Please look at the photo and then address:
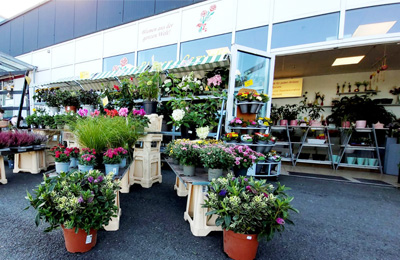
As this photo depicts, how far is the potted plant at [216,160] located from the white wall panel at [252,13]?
12.4 feet

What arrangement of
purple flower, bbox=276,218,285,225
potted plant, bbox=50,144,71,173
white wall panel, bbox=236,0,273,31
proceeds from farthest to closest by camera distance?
white wall panel, bbox=236,0,273,31 → potted plant, bbox=50,144,71,173 → purple flower, bbox=276,218,285,225

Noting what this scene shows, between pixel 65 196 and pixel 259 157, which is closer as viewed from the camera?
pixel 65 196

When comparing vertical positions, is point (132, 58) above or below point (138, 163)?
above

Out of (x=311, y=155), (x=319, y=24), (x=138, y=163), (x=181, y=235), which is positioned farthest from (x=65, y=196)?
(x=311, y=155)

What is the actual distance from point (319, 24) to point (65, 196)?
4.84 metres

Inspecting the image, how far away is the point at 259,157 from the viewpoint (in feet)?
5.52

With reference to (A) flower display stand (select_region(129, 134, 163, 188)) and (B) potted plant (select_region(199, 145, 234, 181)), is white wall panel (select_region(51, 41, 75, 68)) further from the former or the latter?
(B) potted plant (select_region(199, 145, 234, 181))

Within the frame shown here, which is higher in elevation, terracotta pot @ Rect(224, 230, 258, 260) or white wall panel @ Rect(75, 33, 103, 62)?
white wall panel @ Rect(75, 33, 103, 62)

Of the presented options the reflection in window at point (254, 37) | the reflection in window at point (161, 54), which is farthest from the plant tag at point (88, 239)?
the reflection in window at point (161, 54)

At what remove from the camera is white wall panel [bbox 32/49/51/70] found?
23.6 ft

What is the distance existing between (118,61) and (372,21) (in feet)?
21.1

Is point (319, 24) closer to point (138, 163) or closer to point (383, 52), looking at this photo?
point (383, 52)

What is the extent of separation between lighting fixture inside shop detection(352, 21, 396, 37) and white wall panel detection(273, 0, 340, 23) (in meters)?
0.58

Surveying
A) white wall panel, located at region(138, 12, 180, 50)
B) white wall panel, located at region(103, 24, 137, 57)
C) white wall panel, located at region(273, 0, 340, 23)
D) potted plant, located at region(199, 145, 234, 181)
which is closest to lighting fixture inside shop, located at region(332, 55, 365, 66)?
white wall panel, located at region(273, 0, 340, 23)
